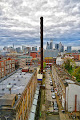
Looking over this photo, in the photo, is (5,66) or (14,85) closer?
(14,85)

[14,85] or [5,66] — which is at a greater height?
[14,85]

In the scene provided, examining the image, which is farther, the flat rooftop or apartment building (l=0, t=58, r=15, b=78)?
apartment building (l=0, t=58, r=15, b=78)

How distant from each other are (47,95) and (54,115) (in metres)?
3.89

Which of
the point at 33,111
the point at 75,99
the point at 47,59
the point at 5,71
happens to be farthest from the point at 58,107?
the point at 47,59

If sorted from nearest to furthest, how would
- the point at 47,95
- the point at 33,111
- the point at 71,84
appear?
the point at 33,111
the point at 71,84
the point at 47,95

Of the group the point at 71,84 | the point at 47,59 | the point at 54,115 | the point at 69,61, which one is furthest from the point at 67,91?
the point at 47,59

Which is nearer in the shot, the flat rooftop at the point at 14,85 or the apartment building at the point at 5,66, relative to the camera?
the flat rooftop at the point at 14,85

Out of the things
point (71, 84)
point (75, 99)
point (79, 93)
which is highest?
point (71, 84)

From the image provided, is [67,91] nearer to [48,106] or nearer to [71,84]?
[71,84]

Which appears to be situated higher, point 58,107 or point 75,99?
point 75,99

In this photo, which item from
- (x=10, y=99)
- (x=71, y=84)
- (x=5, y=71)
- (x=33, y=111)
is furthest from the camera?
(x=5, y=71)

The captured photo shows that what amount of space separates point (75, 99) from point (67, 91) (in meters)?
0.93

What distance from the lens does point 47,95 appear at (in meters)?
12.0

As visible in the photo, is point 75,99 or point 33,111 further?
point 75,99
